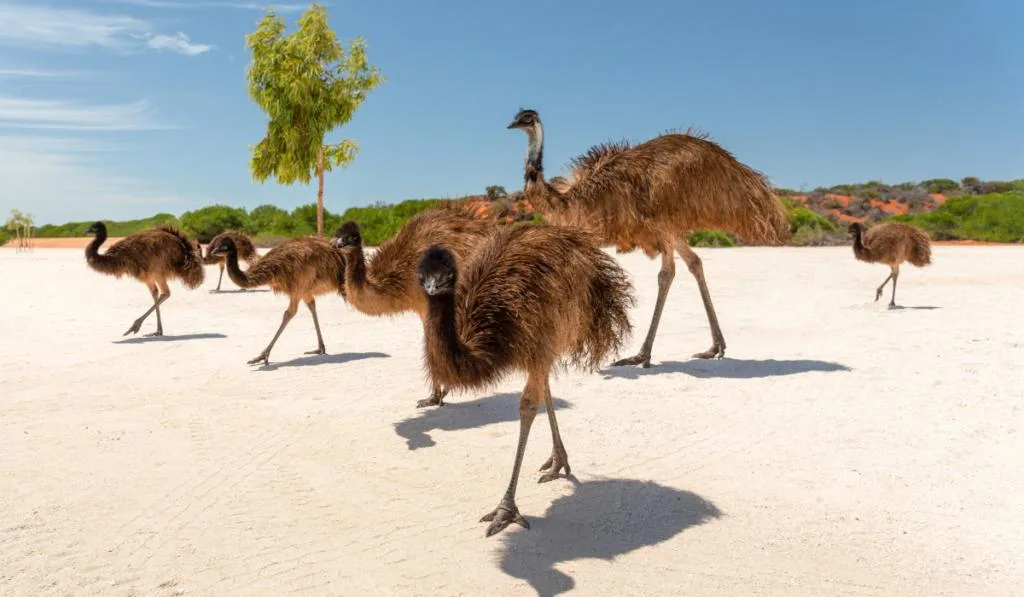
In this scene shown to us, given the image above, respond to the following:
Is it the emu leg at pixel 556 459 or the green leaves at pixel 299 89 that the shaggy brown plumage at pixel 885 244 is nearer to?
the emu leg at pixel 556 459

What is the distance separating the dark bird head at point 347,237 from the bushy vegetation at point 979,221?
33711 millimetres

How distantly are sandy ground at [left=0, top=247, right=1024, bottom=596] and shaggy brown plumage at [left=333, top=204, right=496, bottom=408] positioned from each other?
92cm

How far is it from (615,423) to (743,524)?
7.05 ft

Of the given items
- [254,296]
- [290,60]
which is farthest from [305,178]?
[254,296]

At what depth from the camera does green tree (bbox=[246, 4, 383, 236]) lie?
30.1 m

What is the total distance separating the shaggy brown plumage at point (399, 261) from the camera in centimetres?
767

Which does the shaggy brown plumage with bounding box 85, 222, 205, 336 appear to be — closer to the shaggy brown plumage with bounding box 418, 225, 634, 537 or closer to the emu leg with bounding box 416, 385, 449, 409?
the emu leg with bounding box 416, 385, 449, 409

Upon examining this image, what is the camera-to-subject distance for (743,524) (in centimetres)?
470

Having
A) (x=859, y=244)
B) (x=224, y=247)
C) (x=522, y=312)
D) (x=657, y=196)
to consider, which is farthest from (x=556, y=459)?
(x=859, y=244)

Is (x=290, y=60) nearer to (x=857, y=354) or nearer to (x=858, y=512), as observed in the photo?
(x=857, y=354)

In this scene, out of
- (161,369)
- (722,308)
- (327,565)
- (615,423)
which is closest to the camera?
(327,565)

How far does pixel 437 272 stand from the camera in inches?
162

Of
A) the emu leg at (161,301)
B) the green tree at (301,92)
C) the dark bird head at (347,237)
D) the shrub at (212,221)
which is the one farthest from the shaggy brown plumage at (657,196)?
the shrub at (212,221)

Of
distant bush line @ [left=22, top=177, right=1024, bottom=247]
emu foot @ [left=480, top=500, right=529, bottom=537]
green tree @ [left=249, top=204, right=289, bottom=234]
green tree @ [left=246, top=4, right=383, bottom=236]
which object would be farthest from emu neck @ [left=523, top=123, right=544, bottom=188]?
green tree @ [left=249, top=204, right=289, bottom=234]
